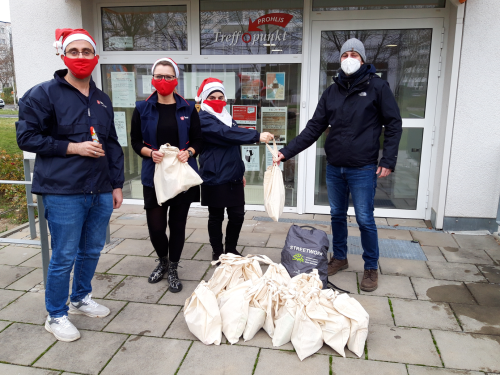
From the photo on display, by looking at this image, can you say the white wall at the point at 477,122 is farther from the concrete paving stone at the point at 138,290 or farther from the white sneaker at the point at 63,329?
the white sneaker at the point at 63,329

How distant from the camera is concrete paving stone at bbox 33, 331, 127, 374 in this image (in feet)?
8.66

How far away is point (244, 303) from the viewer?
9.48 ft

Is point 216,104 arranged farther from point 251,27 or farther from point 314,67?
point 251,27

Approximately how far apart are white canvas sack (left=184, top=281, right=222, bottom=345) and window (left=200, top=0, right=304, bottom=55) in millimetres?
3857

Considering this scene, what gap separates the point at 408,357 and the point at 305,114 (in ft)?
11.9

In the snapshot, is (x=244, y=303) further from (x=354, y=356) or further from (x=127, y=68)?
(x=127, y=68)

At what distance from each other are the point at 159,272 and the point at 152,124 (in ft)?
4.40

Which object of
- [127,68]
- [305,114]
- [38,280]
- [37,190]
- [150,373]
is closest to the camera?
[150,373]

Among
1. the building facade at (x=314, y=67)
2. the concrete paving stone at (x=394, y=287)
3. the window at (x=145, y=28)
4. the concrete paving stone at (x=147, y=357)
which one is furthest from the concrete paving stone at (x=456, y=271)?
the window at (x=145, y=28)

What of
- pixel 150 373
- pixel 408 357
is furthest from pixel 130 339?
pixel 408 357

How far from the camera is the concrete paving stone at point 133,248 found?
4.51 meters

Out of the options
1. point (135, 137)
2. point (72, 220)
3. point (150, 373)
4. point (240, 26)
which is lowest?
point (150, 373)

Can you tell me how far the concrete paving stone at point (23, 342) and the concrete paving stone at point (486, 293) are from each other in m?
3.33

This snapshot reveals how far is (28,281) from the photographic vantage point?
3.83m
